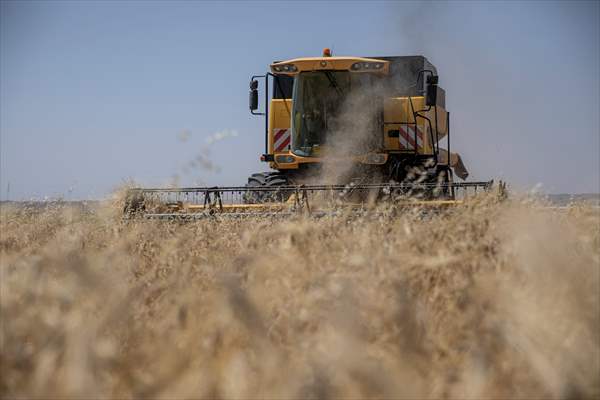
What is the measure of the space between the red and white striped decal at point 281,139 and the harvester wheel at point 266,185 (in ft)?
1.19

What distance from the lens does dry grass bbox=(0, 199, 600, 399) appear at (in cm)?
204

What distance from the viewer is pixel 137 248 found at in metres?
3.92

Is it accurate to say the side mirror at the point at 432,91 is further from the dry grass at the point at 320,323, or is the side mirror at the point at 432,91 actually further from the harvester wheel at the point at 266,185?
the dry grass at the point at 320,323

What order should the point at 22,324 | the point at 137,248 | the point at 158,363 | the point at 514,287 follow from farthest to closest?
the point at 137,248 < the point at 514,287 < the point at 158,363 < the point at 22,324

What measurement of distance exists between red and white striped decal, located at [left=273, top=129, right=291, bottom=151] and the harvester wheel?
1.19 ft

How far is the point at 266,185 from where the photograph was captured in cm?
925

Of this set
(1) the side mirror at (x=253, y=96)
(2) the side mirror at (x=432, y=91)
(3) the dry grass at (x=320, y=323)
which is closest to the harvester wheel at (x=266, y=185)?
(1) the side mirror at (x=253, y=96)

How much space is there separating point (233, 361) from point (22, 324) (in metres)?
0.60

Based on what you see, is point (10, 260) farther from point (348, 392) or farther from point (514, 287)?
point (514, 287)

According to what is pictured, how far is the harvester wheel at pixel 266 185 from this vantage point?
8602mm

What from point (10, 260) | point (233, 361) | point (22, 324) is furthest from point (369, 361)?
point (10, 260)

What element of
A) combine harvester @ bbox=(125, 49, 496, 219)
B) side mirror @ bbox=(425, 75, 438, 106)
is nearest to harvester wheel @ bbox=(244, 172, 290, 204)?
combine harvester @ bbox=(125, 49, 496, 219)

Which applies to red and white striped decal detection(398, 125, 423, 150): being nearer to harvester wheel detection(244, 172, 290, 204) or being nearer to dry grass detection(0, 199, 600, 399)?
harvester wheel detection(244, 172, 290, 204)

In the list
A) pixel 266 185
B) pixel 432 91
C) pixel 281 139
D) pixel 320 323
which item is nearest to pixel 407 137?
pixel 432 91
